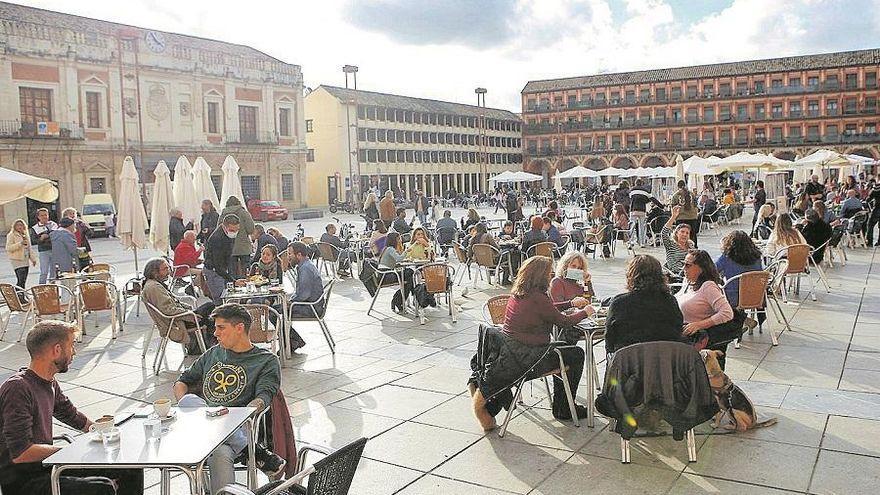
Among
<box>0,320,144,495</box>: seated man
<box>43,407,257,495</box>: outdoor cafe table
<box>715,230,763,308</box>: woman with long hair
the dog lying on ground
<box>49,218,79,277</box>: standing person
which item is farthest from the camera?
<box>49,218,79,277</box>: standing person

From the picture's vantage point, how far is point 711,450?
428 centimetres

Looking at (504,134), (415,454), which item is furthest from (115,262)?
(504,134)

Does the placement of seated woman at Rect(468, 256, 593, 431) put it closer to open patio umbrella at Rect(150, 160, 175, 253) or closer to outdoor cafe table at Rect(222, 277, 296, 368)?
outdoor cafe table at Rect(222, 277, 296, 368)

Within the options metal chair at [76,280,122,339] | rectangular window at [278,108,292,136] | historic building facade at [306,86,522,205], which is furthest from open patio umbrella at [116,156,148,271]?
historic building facade at [306,86,522,205]

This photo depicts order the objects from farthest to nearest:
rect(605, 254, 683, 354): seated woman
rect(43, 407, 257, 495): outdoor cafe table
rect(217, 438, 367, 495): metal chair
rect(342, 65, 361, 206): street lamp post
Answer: rect(342, 65, 361, 206): street lamp post, rect(605, 254, 683, 354): seated woman, rect(43, 407, 257, 495): outdoor cafe table, rect(217, 438, 367, 495): metal chair

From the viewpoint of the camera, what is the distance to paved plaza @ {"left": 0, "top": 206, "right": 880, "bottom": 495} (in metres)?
3.94

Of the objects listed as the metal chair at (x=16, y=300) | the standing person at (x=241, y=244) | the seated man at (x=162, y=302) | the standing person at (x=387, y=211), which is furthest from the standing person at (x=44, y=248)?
the standing person at (x=387, y=211)

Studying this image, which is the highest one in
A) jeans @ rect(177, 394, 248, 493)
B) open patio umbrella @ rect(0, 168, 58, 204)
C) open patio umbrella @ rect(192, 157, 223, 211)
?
open patio umbrella @ rect(192, 157, 223, 211)

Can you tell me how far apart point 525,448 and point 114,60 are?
105ft

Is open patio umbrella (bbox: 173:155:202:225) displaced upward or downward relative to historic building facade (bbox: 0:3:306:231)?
downward

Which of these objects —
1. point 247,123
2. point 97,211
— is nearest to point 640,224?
point 97,211

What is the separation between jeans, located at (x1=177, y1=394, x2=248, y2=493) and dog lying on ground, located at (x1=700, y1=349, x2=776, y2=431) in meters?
2.81

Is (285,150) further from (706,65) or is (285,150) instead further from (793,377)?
(706,65)

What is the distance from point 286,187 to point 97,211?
1394 cm
